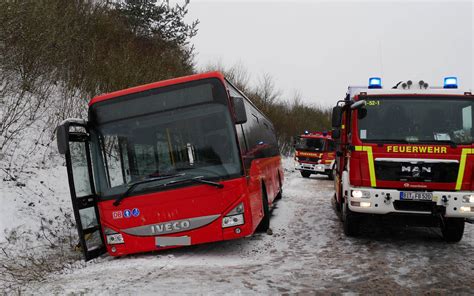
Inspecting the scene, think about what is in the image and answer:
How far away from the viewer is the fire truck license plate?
22.2 ft

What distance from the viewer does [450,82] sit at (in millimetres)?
7543

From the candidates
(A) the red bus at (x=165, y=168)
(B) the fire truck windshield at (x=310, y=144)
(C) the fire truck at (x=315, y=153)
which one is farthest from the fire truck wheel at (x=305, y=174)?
(A) the red bus at (x=165, y=168)

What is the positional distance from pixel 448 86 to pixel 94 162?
6.39 m

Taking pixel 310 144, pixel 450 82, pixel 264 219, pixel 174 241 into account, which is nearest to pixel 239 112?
pixel 174 241

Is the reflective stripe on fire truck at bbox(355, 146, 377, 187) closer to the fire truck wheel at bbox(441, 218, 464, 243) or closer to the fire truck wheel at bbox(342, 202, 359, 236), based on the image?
the fire truck wheel at bbox(342, 202, 359, 236)

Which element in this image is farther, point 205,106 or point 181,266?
point 205,106

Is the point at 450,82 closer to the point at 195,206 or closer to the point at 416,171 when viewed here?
the point at 416,171

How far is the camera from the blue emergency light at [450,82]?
7491mm

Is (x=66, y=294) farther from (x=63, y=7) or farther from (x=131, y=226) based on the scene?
(x=63, y=7)

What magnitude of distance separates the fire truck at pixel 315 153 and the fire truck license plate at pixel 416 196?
52.2 ft

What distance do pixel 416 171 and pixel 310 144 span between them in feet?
54.7

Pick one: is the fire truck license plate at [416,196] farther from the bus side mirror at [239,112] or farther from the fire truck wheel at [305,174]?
the fire truck wheel at [305,174]

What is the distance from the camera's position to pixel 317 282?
5.15m

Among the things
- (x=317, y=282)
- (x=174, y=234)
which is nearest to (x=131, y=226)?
(x=174, y=234)
